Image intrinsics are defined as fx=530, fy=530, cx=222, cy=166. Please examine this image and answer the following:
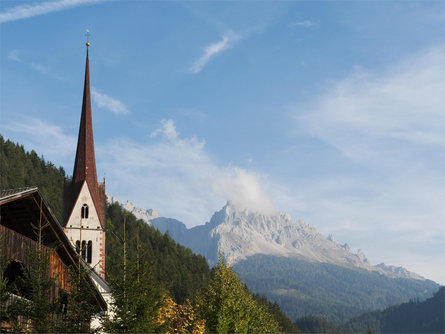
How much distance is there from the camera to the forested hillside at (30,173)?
152 m

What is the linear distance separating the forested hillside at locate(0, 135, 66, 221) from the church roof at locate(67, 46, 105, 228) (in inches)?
3916

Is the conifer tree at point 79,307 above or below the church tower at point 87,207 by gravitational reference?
below

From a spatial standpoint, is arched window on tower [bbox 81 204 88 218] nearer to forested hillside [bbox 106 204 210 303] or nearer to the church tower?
the church tower

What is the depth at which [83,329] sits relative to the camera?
59.2ft

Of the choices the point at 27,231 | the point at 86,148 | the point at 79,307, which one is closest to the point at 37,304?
the point at 79,307

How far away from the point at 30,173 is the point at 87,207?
410 feet

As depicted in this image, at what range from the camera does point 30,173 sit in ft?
549

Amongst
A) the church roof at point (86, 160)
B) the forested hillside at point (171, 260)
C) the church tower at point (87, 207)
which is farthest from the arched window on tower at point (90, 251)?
the forested hillside at point (171, 260)

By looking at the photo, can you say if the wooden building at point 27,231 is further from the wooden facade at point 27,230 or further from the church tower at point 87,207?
the church tower at point 87,207

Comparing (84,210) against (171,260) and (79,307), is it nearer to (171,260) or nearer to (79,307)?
(79,307)

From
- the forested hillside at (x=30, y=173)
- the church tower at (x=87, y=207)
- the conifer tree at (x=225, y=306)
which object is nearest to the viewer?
the conifer tree at (x=225, y=306)

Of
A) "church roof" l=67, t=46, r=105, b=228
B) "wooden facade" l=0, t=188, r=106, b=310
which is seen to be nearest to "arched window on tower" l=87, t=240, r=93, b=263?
"church roof" l=67, t=46, r=105, b=228

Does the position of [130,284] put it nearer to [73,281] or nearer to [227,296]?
[73,281]

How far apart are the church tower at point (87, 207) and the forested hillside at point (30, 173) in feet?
330
